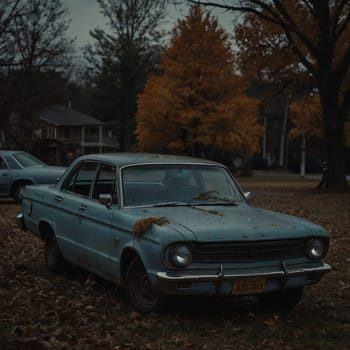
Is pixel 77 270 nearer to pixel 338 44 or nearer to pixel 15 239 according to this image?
pixel 15 239

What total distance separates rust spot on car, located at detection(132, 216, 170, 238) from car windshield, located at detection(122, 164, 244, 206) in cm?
79

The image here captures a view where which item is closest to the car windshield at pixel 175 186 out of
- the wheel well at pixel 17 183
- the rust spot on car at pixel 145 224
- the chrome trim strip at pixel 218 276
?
the rust spot on car at pixel 145 224

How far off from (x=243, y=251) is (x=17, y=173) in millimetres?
14642

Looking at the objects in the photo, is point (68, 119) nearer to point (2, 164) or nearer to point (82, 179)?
point (2, 164)

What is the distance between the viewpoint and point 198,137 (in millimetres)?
40031

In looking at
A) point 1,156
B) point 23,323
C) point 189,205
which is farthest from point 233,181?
point 1,156

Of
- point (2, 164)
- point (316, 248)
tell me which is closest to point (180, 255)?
point (316, 248)

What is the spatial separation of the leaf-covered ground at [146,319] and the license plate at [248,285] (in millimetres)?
316

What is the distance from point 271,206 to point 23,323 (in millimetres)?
13627

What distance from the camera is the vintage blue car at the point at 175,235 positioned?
599 cm

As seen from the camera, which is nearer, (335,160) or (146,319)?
(146,319)

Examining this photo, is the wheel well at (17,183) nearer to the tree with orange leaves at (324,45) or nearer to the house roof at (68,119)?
the tree with orange leaves at (324,45)

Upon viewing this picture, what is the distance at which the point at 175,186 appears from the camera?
742 centimetres

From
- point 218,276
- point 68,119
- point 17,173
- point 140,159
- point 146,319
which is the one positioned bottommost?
point 146,319
